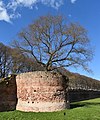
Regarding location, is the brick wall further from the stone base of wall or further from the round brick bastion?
the stone base of wall

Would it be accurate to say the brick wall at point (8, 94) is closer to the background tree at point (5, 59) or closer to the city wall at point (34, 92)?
the city wall at point (34, 92)

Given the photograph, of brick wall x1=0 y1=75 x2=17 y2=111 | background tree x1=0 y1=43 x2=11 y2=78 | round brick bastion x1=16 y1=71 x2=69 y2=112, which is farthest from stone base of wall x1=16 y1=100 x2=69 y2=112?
background tree x1=0 y1=43 x2=11 y2=78

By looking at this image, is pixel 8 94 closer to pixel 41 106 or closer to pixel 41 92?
pixel 41 92

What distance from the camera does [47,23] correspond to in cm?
3378

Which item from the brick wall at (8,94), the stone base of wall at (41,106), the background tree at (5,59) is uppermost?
the background tree at (5,59)

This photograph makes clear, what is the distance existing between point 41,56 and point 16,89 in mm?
11315

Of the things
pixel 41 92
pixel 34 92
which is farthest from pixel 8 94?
pixel 41 92

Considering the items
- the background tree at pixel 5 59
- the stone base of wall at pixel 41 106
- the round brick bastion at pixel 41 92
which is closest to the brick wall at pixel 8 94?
the round brick bastion at pixel 41 92

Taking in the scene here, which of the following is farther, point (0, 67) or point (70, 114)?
point (0, 67)

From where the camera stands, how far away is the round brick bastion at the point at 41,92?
21625 mm

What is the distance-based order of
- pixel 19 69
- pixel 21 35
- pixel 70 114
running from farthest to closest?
pixel 19 69
pixel 21 35
pixel 70 114

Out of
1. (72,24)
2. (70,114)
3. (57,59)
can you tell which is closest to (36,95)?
(70,114)

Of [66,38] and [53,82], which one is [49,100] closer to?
[53,82]

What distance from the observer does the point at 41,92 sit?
21.8m
